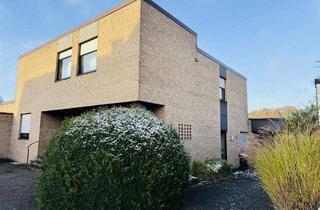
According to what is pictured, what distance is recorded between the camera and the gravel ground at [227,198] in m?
6.23

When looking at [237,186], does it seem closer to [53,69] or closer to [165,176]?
[165,176]

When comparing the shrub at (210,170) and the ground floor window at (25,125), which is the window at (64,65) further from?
the shrub at (210,170)

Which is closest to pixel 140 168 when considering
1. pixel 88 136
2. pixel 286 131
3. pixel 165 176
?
pixel 165 176

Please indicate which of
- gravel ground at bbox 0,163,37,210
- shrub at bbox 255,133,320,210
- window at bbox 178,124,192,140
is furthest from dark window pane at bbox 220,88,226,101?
shrub at bbox 255,133,320,210

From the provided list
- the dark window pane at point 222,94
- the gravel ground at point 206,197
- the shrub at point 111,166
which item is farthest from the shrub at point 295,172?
the dark window pane at point 222,94

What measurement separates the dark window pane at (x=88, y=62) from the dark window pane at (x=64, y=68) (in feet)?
3.42

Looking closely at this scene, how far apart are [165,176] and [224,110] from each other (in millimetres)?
11257

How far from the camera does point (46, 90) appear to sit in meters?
13.8

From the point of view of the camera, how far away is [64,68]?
13266 mm

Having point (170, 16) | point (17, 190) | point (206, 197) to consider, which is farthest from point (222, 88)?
point (17, 190)

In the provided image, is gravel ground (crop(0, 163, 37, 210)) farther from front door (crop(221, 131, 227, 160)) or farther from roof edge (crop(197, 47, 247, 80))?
front door (crop(221, 131, 227, 160))

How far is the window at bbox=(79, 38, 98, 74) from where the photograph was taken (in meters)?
11.6

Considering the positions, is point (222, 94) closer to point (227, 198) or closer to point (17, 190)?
point (227, 198)

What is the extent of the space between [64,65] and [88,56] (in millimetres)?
2115
